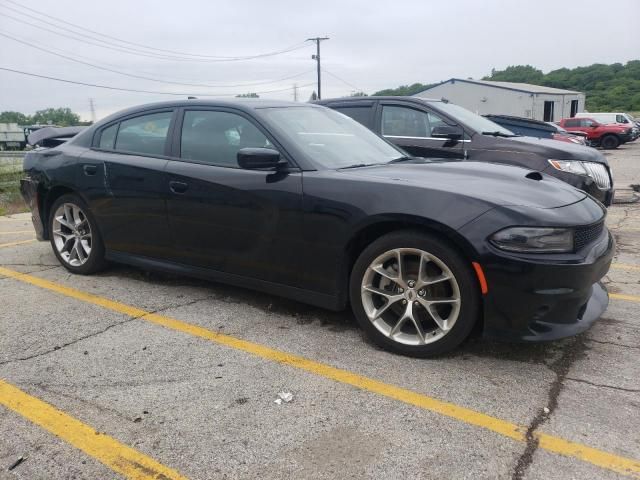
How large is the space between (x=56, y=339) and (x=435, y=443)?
2.55 meters

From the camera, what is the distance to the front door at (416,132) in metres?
6.64

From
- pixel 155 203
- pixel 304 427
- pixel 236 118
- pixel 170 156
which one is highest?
pixel 236 118

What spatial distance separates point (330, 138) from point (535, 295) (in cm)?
189

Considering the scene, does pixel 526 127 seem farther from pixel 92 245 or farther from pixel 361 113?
pixel 92 245

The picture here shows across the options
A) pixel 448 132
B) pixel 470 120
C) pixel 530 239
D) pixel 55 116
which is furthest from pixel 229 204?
pixel 55 116

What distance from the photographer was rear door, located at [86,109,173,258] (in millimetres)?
4270

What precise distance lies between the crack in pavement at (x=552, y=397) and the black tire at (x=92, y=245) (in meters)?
3.73

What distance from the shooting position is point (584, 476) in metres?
2.17

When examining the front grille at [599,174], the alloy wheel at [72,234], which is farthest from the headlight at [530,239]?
the front grille at [599,174]

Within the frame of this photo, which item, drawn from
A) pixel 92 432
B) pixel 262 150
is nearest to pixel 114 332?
pixel 92 432

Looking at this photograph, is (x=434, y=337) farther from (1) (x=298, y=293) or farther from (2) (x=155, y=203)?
(2) (x=155, y=203)

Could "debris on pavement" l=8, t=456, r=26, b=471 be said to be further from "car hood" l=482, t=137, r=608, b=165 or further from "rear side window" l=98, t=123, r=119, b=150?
"car hood" l=482, t=137, r=608, b=165

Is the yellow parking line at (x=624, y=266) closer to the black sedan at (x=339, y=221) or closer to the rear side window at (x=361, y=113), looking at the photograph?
the black sedan at (x=339, y=221)

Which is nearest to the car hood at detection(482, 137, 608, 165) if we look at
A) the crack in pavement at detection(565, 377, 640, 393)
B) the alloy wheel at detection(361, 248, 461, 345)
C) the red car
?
the alloy wheel at detection(361, 248, 461, 345)
